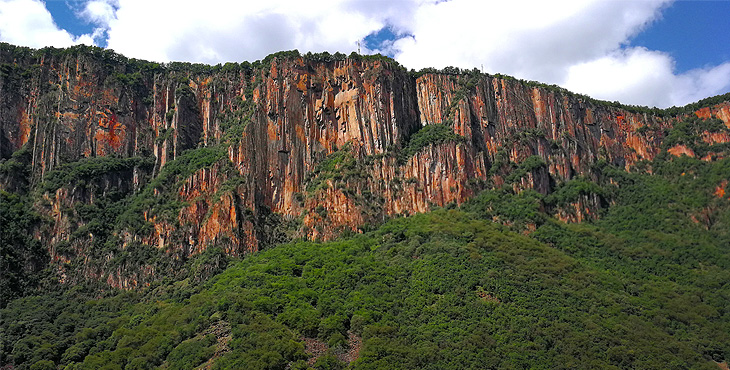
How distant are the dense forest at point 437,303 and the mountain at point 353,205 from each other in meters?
0.30

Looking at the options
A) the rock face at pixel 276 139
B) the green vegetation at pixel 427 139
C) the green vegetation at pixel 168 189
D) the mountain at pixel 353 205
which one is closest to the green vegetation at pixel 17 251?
the mountain at pixel 353 205

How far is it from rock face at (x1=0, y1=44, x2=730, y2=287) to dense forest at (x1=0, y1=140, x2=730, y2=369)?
4.85 meters

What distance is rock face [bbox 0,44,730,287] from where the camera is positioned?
91.4 metres

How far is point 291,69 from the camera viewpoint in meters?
103

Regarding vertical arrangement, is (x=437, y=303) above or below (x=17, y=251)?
below

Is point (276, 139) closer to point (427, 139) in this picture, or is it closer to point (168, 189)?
point (168, 189)

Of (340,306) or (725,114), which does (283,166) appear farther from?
(725,114)

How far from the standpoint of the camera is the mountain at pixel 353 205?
69500mm

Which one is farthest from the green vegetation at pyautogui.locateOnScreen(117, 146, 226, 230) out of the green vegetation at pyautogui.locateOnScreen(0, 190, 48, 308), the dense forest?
the green vegetation at pyautogui.locateOnScreen(0, 190, 48, 308)

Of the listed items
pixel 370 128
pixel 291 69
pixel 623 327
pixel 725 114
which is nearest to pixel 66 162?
pixel 291 69

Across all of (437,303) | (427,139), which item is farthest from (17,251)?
(427,139)

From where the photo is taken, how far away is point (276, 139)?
99125 mm

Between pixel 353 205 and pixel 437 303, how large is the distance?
84.8ft

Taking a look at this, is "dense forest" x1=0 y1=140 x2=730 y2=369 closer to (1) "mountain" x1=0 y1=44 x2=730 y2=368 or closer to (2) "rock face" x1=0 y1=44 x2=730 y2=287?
(1) "mountain" x1=0 y1=44 x2=730 y2=368
